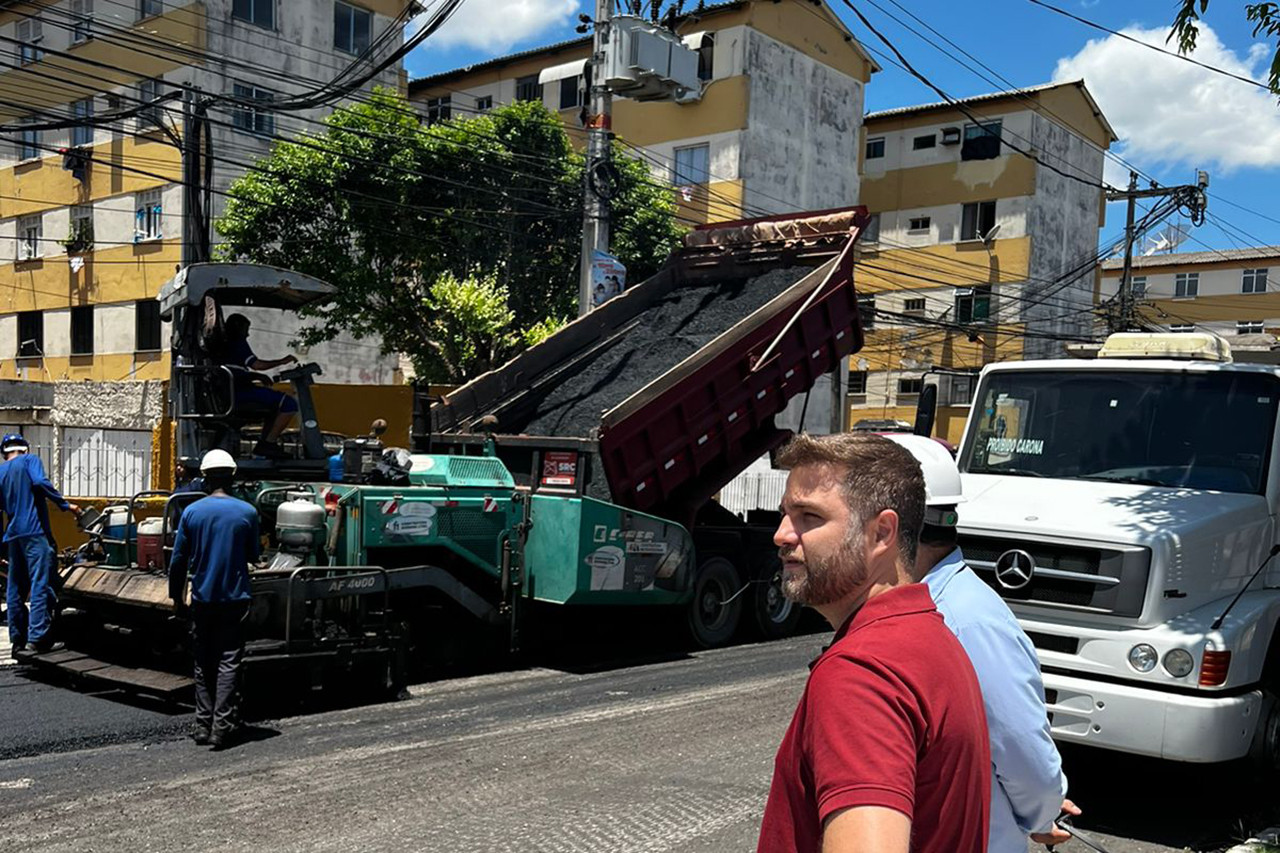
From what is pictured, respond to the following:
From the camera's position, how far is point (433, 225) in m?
22.6

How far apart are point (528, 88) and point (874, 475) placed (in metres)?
36.5

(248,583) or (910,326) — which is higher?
(910,326)

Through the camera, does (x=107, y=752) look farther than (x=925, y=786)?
Yes

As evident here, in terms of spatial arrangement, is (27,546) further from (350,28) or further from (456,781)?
(350,28)

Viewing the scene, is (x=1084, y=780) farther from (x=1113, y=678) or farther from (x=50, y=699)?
(x=50, y=699)

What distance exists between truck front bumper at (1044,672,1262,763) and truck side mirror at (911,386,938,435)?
6.84 ft

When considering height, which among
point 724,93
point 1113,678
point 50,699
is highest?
point 724,93

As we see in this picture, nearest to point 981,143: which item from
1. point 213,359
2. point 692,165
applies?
point 692,165

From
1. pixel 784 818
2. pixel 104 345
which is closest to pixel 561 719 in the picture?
pixel 784 818

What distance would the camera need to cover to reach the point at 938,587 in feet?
9.89

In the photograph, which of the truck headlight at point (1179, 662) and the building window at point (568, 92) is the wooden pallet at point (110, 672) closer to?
the truck headlight at point (1179, 662)

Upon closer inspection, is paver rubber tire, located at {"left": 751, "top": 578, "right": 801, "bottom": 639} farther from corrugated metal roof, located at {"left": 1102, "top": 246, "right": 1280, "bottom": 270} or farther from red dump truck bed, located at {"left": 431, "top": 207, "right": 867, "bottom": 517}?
corrugated metal roof, located at {"left": 1102, "top": 246, "right": 1280, "bottom": 270}

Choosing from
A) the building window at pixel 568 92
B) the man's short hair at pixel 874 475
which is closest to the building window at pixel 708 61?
the building window at pixel 568 92

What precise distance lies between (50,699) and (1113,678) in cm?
677
